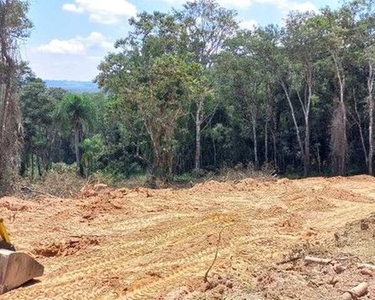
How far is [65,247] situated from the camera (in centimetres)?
894

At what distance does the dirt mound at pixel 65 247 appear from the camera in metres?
8.71

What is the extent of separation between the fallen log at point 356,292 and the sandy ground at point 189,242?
0.09 m

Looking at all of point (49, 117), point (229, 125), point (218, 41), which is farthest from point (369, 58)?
point (49, 117)

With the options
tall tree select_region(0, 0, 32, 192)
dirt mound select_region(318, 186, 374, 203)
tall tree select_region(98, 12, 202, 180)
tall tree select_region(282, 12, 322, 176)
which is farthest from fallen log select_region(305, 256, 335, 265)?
tall tree select_region(282, 12, 322, 176)

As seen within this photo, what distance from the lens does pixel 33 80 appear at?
30938mm

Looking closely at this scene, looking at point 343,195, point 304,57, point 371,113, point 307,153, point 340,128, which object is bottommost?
point 343,195

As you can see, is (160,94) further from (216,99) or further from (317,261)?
(317,261)

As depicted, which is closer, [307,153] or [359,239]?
[359,239]

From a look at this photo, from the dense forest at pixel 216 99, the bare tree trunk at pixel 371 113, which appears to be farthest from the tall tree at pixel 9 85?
the bare tree trunk at pixel 371 113

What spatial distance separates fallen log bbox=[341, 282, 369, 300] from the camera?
527cm

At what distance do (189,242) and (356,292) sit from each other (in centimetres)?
419

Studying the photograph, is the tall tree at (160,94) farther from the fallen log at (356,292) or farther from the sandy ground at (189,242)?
the fallen log at (356,292)

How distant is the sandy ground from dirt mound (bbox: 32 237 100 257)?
2 centimetres

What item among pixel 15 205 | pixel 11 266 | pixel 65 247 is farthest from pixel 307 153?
pixel 11 266
